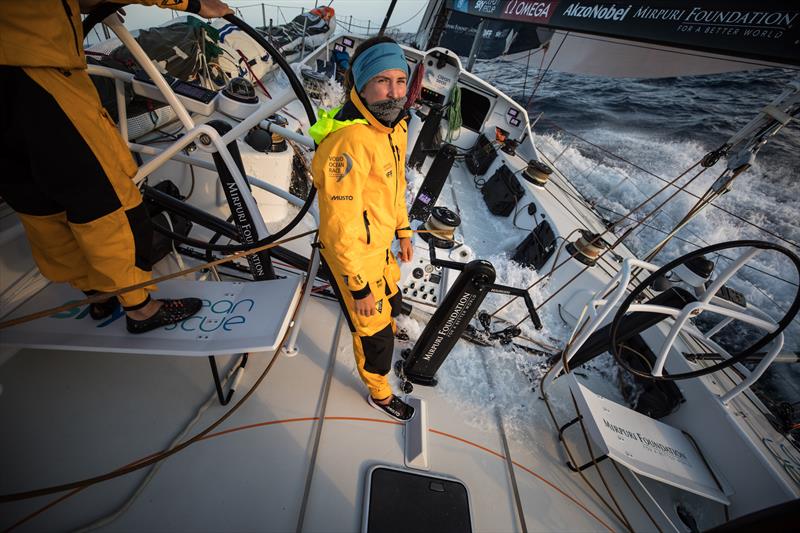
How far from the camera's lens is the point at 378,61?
1204 millimetres

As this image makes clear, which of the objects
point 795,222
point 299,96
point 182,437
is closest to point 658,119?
point 795,222

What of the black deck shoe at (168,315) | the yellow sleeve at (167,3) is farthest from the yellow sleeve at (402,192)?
the black deck shoe at (168,315)

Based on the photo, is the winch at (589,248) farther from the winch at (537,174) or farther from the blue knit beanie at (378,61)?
the blue knit beanie at (378,61)

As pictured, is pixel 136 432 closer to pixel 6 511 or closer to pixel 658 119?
pixel 6 511

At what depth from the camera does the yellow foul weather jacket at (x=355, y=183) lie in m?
1.22

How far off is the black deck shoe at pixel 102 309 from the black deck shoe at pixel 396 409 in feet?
4.53

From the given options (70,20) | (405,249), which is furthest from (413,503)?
(70,20)

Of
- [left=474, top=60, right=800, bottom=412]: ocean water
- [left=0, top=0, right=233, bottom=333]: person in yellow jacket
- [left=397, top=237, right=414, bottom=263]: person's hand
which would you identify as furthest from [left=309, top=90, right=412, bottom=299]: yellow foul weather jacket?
[left=474, top=60, right=800, bottom=412]: ocean water

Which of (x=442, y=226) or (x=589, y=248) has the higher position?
(x=589, y=248)

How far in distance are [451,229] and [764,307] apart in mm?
6890

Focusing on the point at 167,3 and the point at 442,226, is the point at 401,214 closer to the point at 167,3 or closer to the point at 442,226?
the point at 442,226

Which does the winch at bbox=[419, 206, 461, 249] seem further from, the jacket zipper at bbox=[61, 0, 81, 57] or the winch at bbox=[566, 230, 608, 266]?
the jacket zipper at bbox=[61, 0, 81, 57]

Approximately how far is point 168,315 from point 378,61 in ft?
4.83

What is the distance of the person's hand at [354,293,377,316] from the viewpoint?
4.62 feet
